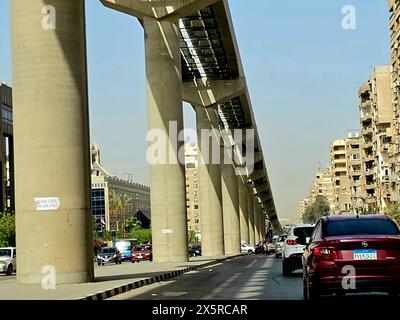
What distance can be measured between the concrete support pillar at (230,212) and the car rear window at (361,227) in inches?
2712

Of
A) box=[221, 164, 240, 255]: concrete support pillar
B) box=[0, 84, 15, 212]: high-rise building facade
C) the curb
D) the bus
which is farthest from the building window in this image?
the curb

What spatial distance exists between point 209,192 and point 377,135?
59.8m

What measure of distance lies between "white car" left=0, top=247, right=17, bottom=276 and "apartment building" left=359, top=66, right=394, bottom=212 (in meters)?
75.7

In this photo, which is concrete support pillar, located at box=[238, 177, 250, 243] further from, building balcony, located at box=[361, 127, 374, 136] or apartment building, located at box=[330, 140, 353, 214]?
apartment building, located at box=[330, 140, 353, 214]

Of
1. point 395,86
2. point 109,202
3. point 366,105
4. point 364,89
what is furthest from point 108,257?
point 109,202

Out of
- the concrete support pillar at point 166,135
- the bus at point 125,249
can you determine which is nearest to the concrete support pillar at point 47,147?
the concrete support pillar at point 166,135

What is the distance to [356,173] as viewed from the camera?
154m

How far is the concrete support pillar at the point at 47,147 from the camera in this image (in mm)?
20578

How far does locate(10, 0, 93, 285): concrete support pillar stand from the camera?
67.5 feet

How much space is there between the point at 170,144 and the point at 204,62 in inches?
803

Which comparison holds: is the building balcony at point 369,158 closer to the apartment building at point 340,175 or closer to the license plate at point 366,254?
the apartment building at point 340,175

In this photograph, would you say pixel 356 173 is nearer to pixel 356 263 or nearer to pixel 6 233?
pixel 6 233
